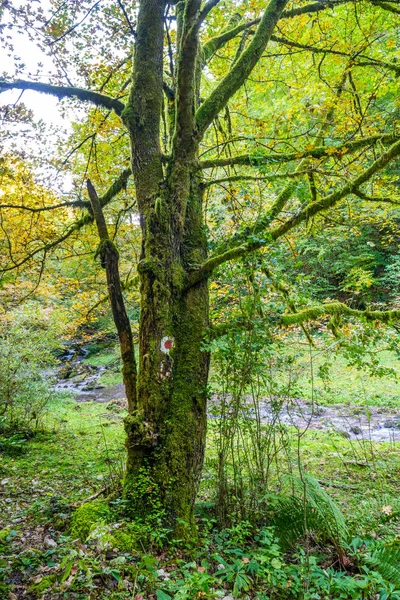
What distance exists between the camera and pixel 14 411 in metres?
7.58

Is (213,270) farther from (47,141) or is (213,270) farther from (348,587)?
(47,141)

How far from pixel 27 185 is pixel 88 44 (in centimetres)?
235

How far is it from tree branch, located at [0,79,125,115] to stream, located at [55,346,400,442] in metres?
3.74

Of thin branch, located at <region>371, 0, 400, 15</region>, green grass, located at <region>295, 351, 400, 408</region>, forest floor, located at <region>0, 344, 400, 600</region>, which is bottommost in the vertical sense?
forest floor, located at <region>0, 344, 400, 600</region>

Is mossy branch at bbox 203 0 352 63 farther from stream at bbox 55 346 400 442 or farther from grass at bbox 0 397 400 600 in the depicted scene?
grass at bbox 0 397 400 600

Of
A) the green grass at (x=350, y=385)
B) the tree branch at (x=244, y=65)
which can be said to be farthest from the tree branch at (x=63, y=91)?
the green grass at (x=350, y=385)

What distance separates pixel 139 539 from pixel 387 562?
1.88 metres

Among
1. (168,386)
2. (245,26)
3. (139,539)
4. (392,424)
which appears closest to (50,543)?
(139,539)

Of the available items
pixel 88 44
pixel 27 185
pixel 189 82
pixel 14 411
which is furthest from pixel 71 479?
pixel 88 44

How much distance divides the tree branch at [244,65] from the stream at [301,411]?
328 cm

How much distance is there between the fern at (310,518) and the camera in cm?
307

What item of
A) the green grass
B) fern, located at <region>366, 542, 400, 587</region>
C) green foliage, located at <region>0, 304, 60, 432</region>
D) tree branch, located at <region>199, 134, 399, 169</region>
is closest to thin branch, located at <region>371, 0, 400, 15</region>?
tree branch, located at <region>199, 134, 399, 169</region>

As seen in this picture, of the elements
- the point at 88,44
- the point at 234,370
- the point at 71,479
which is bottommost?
the point at 71,479

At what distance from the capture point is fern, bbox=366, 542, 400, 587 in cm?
241
